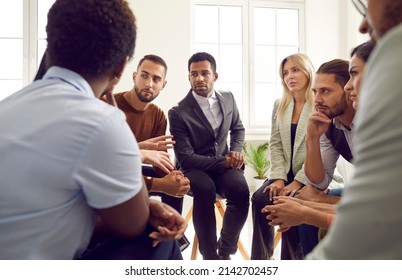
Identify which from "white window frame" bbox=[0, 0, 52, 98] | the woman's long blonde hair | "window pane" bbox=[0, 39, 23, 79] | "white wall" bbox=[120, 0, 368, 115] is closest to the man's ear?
the woman's long blonde hair

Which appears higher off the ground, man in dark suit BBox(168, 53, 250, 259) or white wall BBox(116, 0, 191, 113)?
white wall BBox(116, 0, 191, 113)

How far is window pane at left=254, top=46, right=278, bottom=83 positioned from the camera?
3924mm

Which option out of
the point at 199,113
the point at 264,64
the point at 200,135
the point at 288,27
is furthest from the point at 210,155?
the point at 288,27

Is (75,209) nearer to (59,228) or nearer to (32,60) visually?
(59,228)

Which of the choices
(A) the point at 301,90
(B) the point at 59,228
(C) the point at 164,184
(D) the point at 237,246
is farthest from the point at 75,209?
(A) the point at 301,90

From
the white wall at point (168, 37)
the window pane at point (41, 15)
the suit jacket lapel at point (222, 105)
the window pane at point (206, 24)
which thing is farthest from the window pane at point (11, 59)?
the suit jacket lapel at point (222, 105)

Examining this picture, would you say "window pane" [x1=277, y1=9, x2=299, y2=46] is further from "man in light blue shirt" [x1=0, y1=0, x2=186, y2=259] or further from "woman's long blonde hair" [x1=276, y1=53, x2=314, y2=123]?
"man in light blue shirt" [x1=0, y1=0, x2=186, y2=259]

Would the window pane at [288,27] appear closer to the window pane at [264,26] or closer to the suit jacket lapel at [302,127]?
the window pane at [264,26]

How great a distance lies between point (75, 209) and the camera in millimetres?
706

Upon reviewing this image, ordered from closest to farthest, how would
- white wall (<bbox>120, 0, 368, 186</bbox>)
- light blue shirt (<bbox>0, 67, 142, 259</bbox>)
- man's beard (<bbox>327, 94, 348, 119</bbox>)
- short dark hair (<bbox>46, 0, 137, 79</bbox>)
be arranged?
light blue shirt (<bbox>0, 67, 142, 259</bbox>) < short dark hair (<bbox>46, 0, 137, 79</bbox>) < man's beard (<bbox>327, 94, 348, 119</bbox>) < white wall (<bbox>120, 0, 368, 186</bbox>)

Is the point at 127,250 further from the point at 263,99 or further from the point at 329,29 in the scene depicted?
the point at 329,29

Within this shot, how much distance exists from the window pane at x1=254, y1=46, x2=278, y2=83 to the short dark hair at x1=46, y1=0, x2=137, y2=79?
10.6 feet

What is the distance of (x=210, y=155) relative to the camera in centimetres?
225

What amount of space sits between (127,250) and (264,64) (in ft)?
11.1
